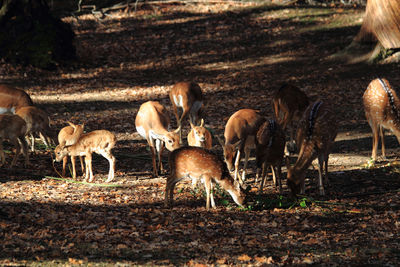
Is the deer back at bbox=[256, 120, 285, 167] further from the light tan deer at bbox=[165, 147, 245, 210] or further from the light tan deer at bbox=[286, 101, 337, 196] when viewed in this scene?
the light tan deer at bbox=[165, 147, 245, 210]

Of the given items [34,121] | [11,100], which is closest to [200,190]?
[34,121]

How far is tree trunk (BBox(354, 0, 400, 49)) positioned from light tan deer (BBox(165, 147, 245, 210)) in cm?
1198

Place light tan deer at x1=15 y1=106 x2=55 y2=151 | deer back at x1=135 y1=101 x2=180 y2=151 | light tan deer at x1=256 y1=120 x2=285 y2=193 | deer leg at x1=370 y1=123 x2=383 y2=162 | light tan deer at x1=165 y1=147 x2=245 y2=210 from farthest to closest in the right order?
1. light tan deer at x1=15 y1=106 x2=55 y2=151
2. deer leg at x1=370 y1=123 x2=383 y2=162
3. deer back at x1=135 y1=101 x2=180 y2=151
4. light tan deer at x1=256 y1=120 x2=285 y2=193
5. light tan deer at x1=165 y1=147 x2=245 y2=210

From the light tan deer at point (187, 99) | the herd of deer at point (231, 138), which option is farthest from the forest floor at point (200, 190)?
the light tan deer at point (187, 99)

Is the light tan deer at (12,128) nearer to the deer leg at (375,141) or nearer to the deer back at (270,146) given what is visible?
the deer back at (270,146)

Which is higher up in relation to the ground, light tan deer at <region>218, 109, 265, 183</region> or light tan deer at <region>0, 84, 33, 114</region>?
light tan deer at <region>0, 84, 33, 114</region>

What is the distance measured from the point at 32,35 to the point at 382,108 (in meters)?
16.4

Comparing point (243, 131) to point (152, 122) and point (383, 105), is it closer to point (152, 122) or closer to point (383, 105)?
point (152, 122)

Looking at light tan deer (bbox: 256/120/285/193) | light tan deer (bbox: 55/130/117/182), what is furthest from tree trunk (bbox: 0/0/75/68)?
light tan deer (bbox: 256/120/285/193)

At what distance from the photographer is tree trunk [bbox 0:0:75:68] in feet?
78.1

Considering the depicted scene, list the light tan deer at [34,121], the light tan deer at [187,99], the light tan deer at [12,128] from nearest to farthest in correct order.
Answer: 1. the light tan deer at [12,128]
2. the light tan deer at [34,121]
3. the light tan deer at [187,99]

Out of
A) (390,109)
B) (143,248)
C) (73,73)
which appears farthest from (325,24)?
(143,248)

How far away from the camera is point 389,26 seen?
63.9 feet

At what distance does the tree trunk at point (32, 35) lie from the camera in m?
23.8
